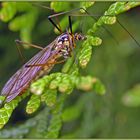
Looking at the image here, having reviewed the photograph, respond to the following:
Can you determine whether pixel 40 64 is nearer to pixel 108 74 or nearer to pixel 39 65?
pixel 39 65

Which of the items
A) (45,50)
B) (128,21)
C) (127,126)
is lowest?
(127,126)

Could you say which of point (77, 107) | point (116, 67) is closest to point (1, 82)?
point (77, 107)

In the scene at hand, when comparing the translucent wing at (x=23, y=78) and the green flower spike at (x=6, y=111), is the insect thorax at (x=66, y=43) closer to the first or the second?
the translucent wing at (x=23, y=78)

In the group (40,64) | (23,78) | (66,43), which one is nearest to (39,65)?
(40,64)

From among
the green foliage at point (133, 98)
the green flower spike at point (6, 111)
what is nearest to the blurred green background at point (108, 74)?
the green foliage at point (133, 98)

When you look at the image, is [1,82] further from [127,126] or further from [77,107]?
[127,126]

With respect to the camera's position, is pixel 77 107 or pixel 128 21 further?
pixel 128 21

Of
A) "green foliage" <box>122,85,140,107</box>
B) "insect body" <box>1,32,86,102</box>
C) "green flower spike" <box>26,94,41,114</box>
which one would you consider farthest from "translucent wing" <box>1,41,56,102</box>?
"green foliage" <box>122,85,140,107</box>

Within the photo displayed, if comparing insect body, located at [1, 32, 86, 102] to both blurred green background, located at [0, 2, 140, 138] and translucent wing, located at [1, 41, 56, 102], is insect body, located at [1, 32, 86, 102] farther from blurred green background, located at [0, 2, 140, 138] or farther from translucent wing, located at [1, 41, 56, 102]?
blurred green background, located at [0, 2, 140, 138]
